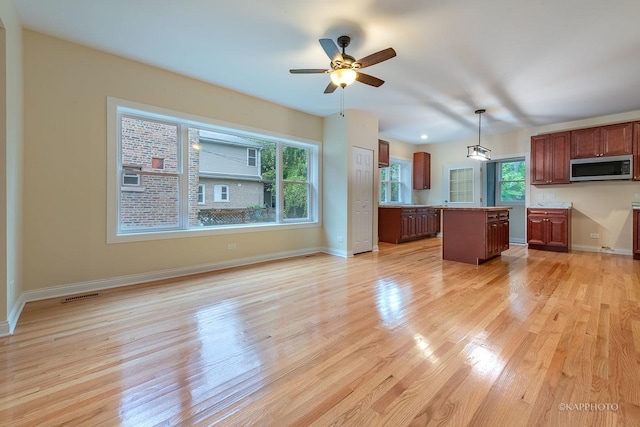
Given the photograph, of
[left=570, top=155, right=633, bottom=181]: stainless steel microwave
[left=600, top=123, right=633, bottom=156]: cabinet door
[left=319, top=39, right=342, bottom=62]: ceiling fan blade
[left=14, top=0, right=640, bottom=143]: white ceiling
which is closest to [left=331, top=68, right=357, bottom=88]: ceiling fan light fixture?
[left=319, top=39, right=342, bottom=62]: ceiling fan blade

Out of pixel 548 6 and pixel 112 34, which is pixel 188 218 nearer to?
pixel 112 34

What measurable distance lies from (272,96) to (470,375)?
454cm

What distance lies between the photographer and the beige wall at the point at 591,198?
5.54 m

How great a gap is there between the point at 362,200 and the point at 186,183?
327 cm

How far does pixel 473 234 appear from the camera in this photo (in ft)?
15.6

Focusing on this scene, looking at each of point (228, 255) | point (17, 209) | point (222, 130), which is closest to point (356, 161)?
point (222, 130)

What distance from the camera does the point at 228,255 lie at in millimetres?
4566

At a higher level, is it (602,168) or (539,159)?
(539,159)

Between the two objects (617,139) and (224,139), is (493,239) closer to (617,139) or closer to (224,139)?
(617,139)

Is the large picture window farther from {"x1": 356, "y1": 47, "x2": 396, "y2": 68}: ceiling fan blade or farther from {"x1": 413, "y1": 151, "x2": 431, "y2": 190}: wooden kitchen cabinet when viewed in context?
{"x1": 356, "y1": 47, "x2": 396, "y2": 68}: ceiling fan blade

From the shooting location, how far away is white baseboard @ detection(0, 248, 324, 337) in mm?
2517

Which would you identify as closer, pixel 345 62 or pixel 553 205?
pixel 345 62

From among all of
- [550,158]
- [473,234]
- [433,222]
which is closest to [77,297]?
[473,234]

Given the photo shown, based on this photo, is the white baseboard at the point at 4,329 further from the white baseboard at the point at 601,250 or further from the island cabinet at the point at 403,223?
the white baseboard at the point at 601,250
